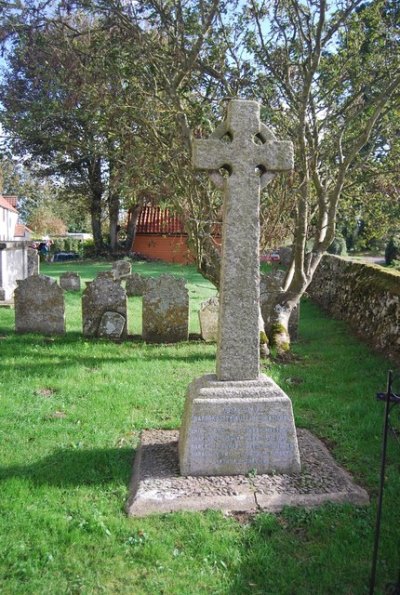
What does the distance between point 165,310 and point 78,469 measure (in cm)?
548

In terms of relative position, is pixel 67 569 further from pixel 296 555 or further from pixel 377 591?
pixel 377 591

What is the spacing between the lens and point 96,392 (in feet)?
21.8

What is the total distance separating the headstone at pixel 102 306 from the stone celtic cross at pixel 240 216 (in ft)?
18.6

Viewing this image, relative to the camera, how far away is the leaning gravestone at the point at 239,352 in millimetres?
4371

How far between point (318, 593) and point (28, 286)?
26.5 ft

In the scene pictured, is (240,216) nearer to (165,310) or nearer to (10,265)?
(165,310)

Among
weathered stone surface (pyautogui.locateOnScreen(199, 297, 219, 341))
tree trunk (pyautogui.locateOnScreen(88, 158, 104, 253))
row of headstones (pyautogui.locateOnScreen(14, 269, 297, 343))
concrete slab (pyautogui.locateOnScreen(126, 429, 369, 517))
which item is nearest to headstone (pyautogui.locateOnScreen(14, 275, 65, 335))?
row of headstones (pyautogui.locateOnScreen(14, 269, 297, 343))

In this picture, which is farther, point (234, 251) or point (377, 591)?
point (234, 251)

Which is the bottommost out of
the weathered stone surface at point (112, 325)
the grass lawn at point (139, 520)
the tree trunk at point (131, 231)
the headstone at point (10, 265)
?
the grass lawn at point (139, 520)

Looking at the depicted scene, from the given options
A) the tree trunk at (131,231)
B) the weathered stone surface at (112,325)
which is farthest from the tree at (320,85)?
the tree trunk at (131,231)

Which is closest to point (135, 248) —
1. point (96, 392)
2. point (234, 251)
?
point (96, 392)

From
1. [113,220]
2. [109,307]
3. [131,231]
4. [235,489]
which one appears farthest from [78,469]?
[131,231]

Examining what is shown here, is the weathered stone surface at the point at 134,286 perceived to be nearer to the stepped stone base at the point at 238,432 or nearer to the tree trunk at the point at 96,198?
the stepped stone base at the point at 238,432

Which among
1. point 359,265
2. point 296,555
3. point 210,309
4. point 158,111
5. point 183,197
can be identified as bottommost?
point 296,555
